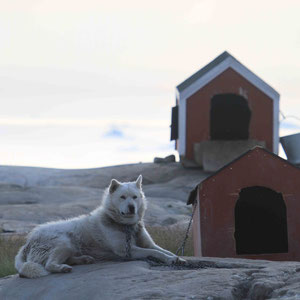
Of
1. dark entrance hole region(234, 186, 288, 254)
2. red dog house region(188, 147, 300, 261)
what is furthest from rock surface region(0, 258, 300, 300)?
dark entrance hole region(234, 186, 288, 254)

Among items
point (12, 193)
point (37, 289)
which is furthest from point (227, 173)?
point (12, 193)

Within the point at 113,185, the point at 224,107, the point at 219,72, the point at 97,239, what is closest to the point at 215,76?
the point at 219,72

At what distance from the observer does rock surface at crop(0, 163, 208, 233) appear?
1903cm

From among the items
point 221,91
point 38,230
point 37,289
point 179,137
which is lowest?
point 37,289

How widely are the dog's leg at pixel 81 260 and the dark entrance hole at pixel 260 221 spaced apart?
13.8 ft

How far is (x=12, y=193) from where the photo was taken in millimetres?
23953

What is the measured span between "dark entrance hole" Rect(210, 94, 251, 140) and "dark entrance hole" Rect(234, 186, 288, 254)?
1472cm

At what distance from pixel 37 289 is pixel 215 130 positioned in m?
20.1

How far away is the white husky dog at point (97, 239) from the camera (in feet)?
25.8

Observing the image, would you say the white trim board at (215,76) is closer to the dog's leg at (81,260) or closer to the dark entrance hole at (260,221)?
the dark entrance hole at (260,221)

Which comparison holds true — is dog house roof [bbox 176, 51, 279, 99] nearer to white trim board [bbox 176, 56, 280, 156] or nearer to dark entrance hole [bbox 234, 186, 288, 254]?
white trim board [bbox 176, 56, 280, 156]

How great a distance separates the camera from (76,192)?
24281mm

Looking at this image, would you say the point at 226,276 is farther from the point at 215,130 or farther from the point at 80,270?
the point at 215,130

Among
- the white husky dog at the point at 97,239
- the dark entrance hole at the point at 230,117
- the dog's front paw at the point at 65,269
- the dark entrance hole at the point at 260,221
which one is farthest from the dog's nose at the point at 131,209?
the dark entrance hole at the point at 230,117
